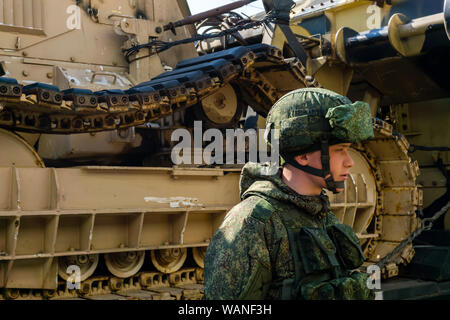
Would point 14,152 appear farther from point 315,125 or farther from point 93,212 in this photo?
point 315,125

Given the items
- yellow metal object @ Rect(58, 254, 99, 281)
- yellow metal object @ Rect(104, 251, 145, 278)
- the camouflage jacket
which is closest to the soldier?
the camouflage jacket

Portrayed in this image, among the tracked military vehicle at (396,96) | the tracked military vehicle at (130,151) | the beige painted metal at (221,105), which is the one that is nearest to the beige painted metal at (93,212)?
the tracked military vehicle at (130,151)

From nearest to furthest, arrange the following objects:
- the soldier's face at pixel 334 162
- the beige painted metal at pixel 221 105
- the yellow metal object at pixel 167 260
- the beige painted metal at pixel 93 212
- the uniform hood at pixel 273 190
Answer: the uniform hood at pixel 273 190 < the soldier's face at pixel 334 162 < the beige painted metal at pixel 93 212 < the yellow metal object at pixel 167 260 < the beige painted metal at pixel 221 105

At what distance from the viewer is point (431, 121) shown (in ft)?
32.2

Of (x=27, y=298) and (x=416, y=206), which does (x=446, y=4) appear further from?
(x=27, y=298)

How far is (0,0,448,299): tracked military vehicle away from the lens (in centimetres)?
527

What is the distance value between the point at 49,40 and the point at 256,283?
4944 millimetres

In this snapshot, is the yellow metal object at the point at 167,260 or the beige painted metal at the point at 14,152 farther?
the yellow metal object at the point at 167,260

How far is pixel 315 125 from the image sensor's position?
281cm

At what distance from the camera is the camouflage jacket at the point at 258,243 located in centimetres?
249

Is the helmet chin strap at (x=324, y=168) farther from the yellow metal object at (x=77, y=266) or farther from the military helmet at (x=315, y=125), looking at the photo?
the yellow metal object at (x=77, y=266)

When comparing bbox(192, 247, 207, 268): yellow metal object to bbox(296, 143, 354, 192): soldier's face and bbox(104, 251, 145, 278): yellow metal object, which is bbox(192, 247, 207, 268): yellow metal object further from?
bbox(296, 143, 354, 192): soldier's face

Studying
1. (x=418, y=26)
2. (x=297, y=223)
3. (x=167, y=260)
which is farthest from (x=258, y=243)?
(x=418, y=26)

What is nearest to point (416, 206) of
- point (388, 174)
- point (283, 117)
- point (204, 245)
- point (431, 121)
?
point (388, 174)
